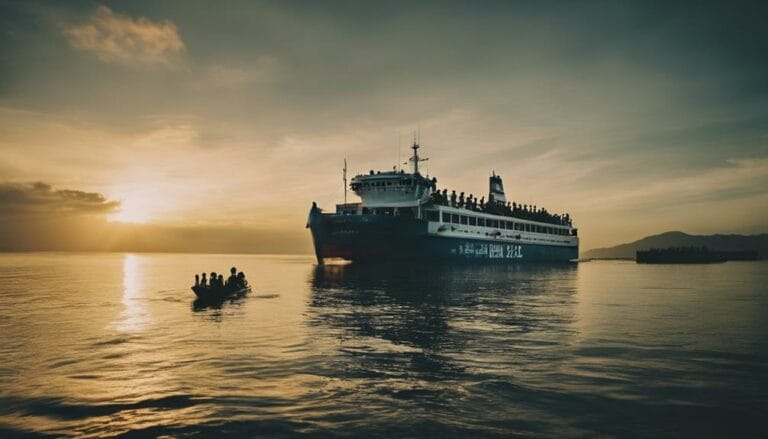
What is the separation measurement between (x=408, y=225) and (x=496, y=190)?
47230 millimetres

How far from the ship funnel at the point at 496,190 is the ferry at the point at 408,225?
1350 cm

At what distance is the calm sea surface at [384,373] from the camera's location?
344 inches

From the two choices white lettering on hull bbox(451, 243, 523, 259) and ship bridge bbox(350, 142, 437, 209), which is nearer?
ship bridge bbox(350, 142, 437, 209)

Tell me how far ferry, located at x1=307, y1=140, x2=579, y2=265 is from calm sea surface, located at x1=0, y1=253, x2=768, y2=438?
117ft

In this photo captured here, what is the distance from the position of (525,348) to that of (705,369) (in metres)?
4.84

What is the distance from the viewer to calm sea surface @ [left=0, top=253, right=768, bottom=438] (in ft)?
28.7

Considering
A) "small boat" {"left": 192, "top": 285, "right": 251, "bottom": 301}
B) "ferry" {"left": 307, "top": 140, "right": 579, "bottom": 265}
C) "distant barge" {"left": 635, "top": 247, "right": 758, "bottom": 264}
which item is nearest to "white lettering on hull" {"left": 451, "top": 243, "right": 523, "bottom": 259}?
"ferry" {"left": 307, "top": 140, "right": 579, "bottom": 265}

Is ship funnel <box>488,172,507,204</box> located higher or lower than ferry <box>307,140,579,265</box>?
higher

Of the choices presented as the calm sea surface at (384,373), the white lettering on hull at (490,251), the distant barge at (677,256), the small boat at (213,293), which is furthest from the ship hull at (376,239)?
the distant barge at (677,256)

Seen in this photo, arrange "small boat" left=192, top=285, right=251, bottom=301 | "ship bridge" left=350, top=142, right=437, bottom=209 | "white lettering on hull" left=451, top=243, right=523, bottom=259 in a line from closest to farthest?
"small boat" left=192, top=285, right=251, bottom=301
"ship bridge" left=350, top=142, right=437, bottom=209
"white lettering on hull" left=451, top=243, right=523, bottom=259

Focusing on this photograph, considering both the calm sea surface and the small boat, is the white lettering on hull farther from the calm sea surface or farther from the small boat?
the calm sea surface

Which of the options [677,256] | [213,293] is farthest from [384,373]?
[677,256]

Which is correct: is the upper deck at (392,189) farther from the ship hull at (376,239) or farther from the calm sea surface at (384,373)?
the calm sea surface at (384,373)

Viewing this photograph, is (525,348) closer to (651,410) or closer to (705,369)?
(705,369)
